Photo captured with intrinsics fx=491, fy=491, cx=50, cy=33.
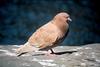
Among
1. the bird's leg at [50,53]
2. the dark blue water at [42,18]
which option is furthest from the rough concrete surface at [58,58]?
the dark blue water at [42,18]

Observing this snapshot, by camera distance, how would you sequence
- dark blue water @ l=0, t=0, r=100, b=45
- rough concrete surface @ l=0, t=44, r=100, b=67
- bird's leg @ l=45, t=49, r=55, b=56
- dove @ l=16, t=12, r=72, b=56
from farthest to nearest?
dark blue water @ l=0, t=0, r=100, b=45, bird's leg @ l=45, t=49, r=55, b=56, dove @ l=16, t=12, r=72, b=56, rough concrete surface @ l=0, t=44, r=100, b=67

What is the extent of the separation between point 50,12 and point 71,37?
170 centimetres

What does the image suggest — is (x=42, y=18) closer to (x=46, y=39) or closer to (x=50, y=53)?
(x=50, y=53)

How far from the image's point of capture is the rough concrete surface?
5773 mm

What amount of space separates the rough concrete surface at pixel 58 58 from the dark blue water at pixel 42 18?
419 cm

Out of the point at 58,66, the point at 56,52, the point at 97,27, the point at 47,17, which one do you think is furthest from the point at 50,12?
the point at 58,66

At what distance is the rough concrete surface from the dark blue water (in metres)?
4.19

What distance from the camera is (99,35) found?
12055 mm

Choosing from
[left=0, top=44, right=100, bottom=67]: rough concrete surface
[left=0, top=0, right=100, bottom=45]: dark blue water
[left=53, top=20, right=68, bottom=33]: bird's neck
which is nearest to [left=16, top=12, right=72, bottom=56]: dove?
[left=53, top=20, right=68, bottom=33]: bird's neck

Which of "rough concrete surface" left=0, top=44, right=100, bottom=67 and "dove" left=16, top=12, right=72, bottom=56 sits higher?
"dove" left=16, top=12, right=72, bottom=56

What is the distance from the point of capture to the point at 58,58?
6.04 m

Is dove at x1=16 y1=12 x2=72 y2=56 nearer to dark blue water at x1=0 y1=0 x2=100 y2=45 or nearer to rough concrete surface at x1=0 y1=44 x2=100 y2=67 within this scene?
A: rough concrete surface at x1=0 y1=44 x2=100 y2=67

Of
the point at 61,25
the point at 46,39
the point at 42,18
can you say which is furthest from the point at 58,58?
the point at 42,18

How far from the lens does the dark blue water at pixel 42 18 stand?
1152cm
